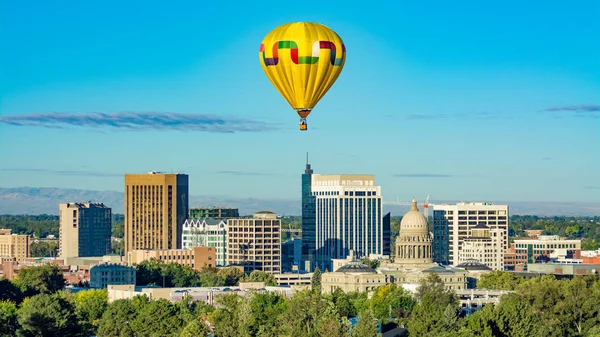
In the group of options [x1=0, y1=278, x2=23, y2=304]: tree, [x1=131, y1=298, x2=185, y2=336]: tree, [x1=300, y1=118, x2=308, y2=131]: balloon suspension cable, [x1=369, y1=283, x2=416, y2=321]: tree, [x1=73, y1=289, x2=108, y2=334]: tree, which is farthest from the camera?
[x1=0, y1=278, x2=23, y2=304]: tree

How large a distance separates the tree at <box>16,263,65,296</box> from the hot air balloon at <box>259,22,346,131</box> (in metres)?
69.0

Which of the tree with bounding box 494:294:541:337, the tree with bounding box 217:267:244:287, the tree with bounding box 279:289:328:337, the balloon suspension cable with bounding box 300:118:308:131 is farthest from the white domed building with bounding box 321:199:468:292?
the balloon suspension cable with bounding box 300:118:308:131

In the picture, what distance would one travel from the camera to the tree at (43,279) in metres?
163

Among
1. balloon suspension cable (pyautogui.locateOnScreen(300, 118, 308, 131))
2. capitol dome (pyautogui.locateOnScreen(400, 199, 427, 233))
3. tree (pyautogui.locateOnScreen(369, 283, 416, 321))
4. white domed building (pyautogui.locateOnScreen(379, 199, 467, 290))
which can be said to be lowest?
tree (pyautogui.locateOnScreen(369, 283, 416, 321))

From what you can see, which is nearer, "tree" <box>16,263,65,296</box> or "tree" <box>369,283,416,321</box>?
"tree" <box>369,283,416,321</box>

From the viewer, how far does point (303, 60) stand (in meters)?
96.9

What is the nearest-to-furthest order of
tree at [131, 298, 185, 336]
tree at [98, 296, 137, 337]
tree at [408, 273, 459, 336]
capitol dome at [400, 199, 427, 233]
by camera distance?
tree at [408, 273, 459, 336] < tree at [131, 298, 185, 336] < tree at [98, 296, 137, 337] < capitol dome at [400, 199, 427, 233]

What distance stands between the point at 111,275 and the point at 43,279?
1599 centimetres

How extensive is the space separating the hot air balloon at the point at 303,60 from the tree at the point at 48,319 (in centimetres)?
2511

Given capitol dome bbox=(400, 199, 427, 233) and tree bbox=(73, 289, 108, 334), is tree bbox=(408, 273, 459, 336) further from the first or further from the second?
capitol dome bbox=(400, 199, 427, 233)

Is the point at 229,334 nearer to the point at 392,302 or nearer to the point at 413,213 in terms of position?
the point at 392,302

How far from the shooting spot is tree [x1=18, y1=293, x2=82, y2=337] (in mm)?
109875

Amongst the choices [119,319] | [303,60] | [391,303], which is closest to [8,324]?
[119,319]

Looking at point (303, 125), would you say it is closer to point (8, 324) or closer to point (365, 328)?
point (365, 328)
